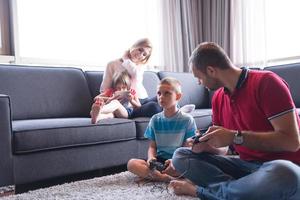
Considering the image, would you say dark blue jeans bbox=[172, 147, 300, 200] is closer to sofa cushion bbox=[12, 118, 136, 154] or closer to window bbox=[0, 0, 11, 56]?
sofa cushion bbox=[12, 118, 136, 154]

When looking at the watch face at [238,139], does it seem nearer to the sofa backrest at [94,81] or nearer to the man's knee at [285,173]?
the man's knee at [285,173]

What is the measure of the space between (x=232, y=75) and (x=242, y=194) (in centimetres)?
43

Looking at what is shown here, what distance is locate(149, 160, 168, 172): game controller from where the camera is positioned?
169 centimetres

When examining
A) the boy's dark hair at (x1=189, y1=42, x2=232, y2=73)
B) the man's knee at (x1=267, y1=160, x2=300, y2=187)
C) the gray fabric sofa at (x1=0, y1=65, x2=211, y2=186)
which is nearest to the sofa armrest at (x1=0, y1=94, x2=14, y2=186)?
the gray fabric sofa at (x1=0, y1=65, x2=211, y2=186)

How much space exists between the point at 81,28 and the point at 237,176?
234 centimetres

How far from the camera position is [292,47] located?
11.3 ft

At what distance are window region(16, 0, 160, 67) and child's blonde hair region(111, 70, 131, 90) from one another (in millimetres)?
768

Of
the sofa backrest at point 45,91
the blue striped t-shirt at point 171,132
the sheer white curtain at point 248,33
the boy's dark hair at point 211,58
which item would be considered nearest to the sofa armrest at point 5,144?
the sofa backrest at point 45,91

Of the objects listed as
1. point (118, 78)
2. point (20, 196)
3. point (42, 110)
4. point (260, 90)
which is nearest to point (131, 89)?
point (118, 78)

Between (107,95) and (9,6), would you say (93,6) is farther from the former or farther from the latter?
(107,95)

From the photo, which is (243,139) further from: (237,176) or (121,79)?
(121,79)

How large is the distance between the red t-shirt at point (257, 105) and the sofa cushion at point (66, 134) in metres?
0.76

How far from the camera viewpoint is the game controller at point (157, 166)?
5.56 ft

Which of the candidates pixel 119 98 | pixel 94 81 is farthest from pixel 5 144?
pixel 94 81
